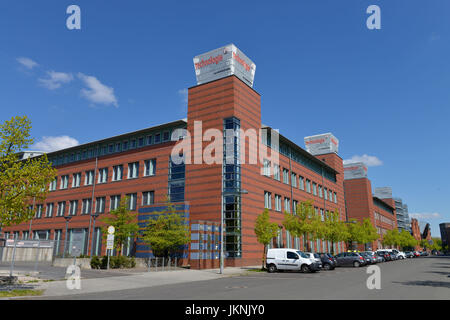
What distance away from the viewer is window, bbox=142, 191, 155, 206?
42.6 m

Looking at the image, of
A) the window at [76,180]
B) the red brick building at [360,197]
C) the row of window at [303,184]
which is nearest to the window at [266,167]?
the row of window at [303,184]

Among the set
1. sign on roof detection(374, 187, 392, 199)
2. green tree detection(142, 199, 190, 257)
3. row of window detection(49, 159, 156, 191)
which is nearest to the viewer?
green tree detection(142, 199, 190, 257)

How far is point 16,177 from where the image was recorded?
15273 mm

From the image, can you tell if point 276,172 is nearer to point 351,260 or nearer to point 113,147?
point 351,260

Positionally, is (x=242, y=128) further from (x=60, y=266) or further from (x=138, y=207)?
(x=60, y=266)

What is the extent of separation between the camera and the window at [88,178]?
5049cm

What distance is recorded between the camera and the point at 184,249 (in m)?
35.5

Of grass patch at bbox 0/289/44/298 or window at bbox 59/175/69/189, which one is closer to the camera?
grass patch at bbox 0/289/44/298

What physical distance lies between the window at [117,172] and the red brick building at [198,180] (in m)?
0.14

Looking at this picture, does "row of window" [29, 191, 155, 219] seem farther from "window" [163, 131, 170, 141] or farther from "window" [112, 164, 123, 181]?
"window" [163, 131, 170, 141]

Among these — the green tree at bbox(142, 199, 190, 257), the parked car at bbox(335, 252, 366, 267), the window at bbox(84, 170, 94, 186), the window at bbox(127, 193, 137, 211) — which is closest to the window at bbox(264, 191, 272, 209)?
the parked car at bbox(335, 252, 366, 267)

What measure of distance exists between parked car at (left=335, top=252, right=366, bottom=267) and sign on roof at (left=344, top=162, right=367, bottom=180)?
64.7 m
